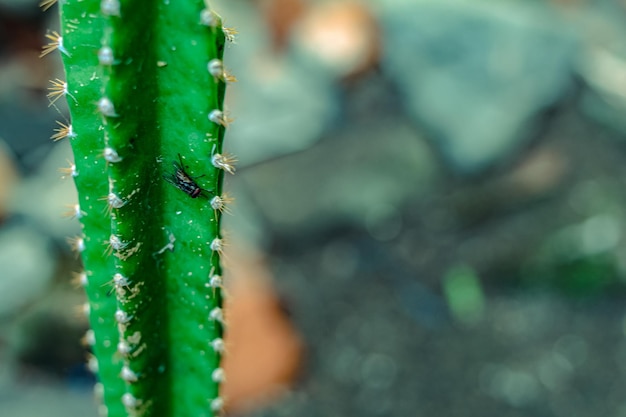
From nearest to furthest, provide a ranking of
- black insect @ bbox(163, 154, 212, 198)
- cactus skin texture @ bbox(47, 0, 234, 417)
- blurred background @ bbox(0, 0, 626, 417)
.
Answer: cactus skin texture @ bbox(47, 0, 234, 417), black insect @ bbox(163, 154, 212, 198), blurred background @ bbox(0, 0, 626, 417)

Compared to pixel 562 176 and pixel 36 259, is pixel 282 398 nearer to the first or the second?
pixel 36 259

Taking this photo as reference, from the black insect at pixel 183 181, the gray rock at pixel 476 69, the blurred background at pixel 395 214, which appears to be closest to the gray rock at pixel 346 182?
the blurred background at pixel 395 214

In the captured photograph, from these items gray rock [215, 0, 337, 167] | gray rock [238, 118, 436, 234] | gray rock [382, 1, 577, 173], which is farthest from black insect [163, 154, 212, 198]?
gray rock [382, 1, 577, 173]

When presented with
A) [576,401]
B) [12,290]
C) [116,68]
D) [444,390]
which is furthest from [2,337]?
[116,68]

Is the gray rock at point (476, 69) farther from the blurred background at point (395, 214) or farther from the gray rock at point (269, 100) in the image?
the gray rock at point (269, 100)

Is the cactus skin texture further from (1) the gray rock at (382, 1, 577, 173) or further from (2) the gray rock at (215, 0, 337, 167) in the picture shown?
(1) the gray rock at (382, 1, 577, 173)

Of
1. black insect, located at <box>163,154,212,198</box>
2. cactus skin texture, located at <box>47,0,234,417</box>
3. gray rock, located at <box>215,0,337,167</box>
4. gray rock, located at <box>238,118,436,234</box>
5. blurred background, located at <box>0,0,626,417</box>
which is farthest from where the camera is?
gray rock, located at <box>215,0,337,167</box>

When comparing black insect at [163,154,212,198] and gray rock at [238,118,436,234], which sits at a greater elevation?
black insect at [163,154,212,198]
